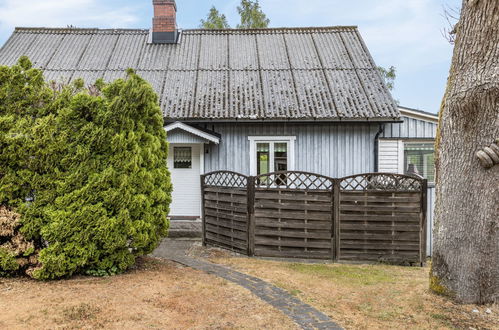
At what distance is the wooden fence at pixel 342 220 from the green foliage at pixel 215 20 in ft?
65.1

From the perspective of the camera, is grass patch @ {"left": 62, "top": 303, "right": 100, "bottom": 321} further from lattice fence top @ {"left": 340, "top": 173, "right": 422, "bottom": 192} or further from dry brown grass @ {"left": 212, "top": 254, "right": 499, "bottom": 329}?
lattice fence top @ {"left": 340, "top": 173, "right": 422, "bottom": 192}

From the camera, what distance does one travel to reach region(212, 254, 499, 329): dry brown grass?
164 inches

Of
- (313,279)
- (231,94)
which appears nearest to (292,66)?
(231,94)

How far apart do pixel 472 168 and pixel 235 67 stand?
376 inches

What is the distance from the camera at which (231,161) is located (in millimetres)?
11125

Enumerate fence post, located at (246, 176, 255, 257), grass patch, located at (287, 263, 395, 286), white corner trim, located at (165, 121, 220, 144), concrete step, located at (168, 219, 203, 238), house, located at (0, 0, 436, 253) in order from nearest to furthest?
1. grass patch, located at (287, 263, 395, 286)
2. fence post, located at (246, 176, 255, 257)
3. concrete step, located at (168, 219, 203, 238)
4. white corner trim, located at (165, 121, 220, 144)
5. house, located at (0, 0, 436, 253)

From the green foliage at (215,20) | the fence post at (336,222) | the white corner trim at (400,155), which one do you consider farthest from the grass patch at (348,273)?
the green foliage at (215,20)

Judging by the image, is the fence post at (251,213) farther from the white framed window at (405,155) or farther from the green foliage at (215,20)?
the green foliage at (215,20)

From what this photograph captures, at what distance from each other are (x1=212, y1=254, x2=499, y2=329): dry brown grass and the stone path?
0.15 meters

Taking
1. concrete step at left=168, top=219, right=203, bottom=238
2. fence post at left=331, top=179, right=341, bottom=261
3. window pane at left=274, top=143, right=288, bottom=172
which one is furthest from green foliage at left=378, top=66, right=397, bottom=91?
fence post at left=331, top=179, right=341, bottom=261

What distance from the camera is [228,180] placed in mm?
8219

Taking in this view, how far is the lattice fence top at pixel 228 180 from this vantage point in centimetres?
781

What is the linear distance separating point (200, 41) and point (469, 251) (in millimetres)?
12447

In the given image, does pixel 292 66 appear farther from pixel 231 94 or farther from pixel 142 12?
pixel 142 12
